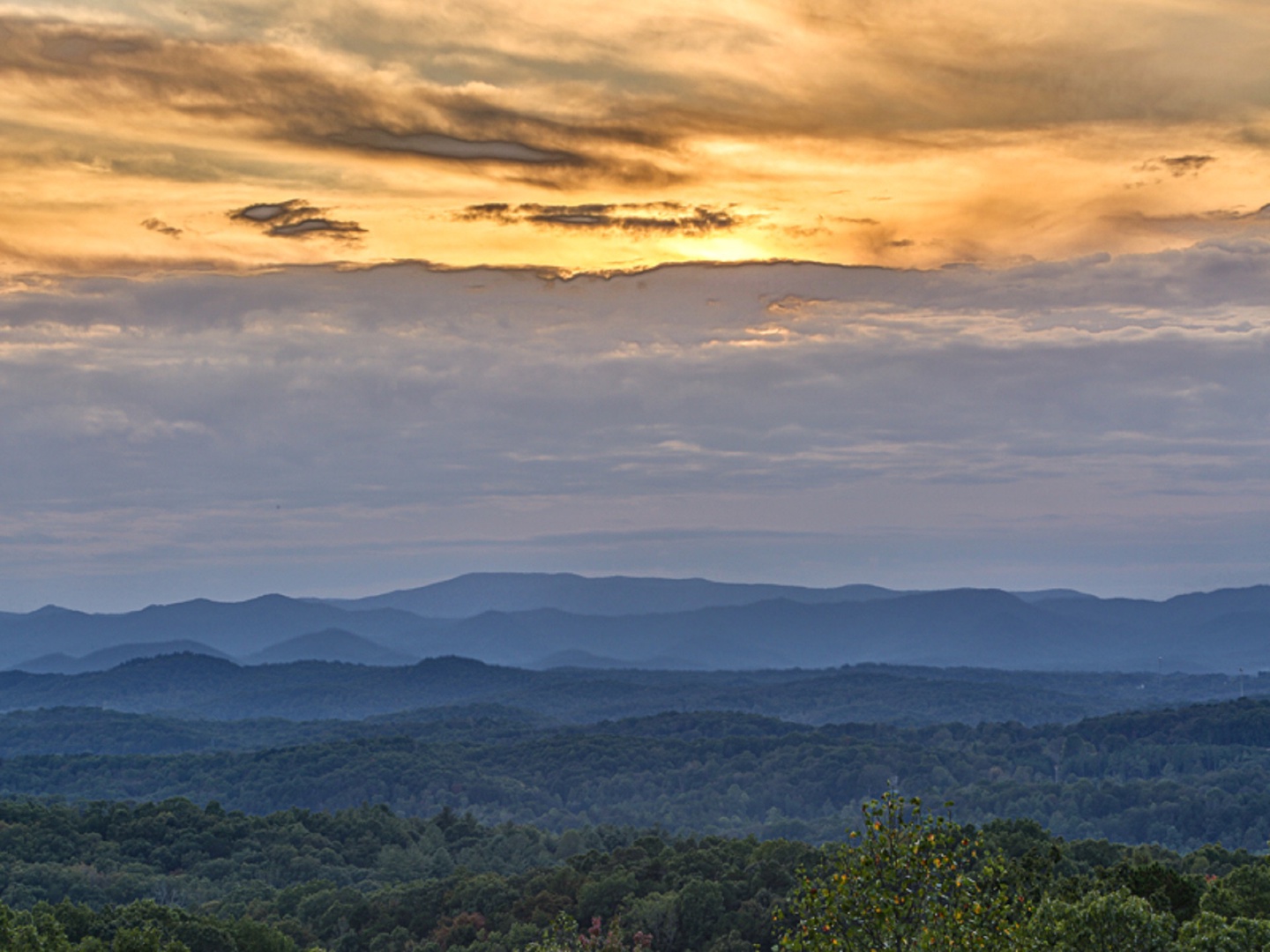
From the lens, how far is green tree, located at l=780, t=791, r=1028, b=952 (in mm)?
30875

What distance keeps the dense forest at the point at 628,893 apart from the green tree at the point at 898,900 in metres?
0.07

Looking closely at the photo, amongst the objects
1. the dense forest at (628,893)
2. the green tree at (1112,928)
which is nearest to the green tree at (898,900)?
A: the dense forest at (628,893)

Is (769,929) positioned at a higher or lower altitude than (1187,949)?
lower

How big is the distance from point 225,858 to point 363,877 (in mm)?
19587

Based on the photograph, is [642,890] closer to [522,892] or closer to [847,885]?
[522,892]

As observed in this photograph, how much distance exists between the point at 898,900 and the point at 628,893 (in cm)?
10298

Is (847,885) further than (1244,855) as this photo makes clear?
No

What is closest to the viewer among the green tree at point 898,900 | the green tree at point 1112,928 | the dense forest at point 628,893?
the green tree at point 898,900

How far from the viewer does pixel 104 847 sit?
590 ft

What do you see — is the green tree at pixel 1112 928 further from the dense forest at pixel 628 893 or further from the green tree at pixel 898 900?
the green tree at pixel 898 900

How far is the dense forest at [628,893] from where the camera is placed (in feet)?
108

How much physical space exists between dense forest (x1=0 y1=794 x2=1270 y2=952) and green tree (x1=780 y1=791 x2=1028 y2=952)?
74mm

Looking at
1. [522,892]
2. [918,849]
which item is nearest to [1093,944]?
[918,849]

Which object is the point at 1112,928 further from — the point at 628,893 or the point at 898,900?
the point at 628,893
